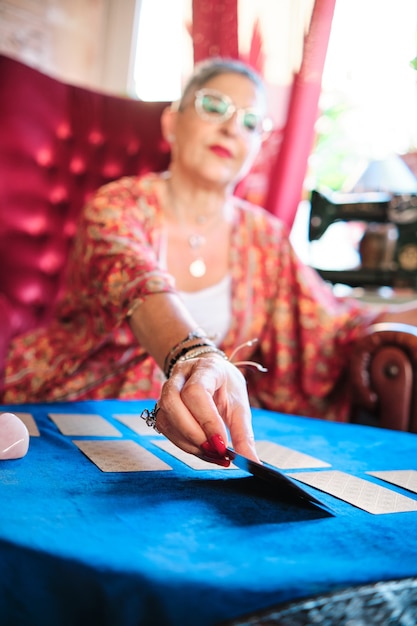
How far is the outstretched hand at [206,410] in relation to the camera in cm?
63

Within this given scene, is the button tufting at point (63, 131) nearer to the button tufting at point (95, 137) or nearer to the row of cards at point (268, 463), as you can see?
the button tufting at point (95, 137)

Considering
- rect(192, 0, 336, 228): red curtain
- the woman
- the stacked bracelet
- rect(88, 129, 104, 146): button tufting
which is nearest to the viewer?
the stacked bracelet

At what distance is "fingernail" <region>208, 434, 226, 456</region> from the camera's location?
0.61 metres

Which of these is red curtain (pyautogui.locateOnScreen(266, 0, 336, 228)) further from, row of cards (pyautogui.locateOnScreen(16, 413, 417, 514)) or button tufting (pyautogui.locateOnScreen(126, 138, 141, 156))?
row of cards (pyautogui.locateOnScreen(16, 413, 417, 514))

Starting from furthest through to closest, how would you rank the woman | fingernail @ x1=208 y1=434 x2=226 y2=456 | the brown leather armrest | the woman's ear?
the woman's ear < the woman < the brown leather armrest < fingernail @ x1=208 y1=434 x2=226 y2=456

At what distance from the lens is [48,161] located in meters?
2.14

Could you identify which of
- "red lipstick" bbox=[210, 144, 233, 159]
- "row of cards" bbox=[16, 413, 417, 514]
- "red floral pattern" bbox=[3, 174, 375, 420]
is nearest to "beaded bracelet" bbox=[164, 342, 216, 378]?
"row of cards" bbox=[16, 413, 417, 514]

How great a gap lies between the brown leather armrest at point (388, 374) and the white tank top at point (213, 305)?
413 mm

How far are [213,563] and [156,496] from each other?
0.17m

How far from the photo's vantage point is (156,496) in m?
0.58

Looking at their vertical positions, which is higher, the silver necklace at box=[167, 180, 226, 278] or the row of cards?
the silver necklace at box=[167, 180, 226, 278]

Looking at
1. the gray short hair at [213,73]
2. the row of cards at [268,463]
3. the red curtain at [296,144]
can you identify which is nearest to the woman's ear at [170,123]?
the gray short hair at [213,73]

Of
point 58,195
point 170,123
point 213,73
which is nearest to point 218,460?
point 213,73

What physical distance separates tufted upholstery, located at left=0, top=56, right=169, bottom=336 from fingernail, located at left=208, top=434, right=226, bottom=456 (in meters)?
1.39
